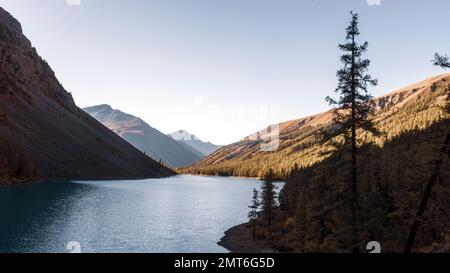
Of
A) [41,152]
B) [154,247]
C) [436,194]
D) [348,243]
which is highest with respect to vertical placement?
[41,152]

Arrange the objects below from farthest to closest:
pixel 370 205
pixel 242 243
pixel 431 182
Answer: pixel 242 243 < pixel 370 205 < pixel 431 182

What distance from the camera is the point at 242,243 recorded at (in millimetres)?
57281

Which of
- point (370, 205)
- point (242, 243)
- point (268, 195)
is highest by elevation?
point (268, 195)

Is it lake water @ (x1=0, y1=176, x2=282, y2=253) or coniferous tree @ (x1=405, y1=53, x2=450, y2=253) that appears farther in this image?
lake water @ (x1=0, y1=176, x2=282, y2=253)

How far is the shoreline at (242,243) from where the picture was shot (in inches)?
2127

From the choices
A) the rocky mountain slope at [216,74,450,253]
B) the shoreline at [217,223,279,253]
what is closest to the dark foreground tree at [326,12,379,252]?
the rocky mountain slope at [216,74,450,253]

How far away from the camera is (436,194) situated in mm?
23203

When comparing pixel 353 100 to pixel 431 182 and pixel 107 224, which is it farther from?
pixel 107 224

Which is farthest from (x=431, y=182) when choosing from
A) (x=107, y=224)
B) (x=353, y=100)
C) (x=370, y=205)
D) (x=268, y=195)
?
(x=107, y=224)

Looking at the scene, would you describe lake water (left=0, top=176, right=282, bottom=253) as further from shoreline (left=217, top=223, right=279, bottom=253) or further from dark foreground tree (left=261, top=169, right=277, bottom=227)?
dark foreground tree (left=261, top=169, right=277, bottom=227)

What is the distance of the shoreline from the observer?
5403 centimetres
